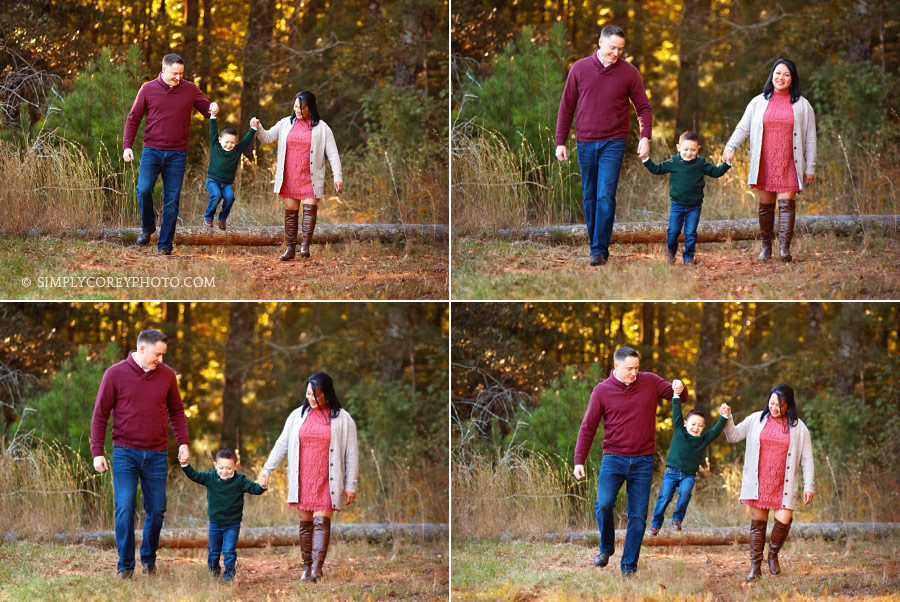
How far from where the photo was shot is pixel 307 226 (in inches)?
410

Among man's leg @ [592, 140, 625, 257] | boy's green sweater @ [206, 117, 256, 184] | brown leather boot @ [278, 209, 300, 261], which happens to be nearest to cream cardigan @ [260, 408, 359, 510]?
brown leather boot @ [278, 209, 300, 261]

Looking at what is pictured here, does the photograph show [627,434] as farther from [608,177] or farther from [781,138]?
[781,138]

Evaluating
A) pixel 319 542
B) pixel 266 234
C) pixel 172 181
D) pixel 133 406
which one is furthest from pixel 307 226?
pixel 319 542

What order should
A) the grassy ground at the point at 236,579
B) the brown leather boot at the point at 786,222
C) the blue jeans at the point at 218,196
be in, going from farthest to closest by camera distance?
1. the blue jeans at the point at 218,196
2. the brown leather boot at the point at 786,222
3. the grassy ground at the point at 236,579

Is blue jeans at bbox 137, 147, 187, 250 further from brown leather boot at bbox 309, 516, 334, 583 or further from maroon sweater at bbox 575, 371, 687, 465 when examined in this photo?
maroon sweater at bbox 575, 371, 687, 465

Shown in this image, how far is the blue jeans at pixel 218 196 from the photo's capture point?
10.5 m

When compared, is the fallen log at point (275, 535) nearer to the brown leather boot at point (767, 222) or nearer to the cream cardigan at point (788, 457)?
the cream cardigan at point (788, 457)

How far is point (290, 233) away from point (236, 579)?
3.05 metres

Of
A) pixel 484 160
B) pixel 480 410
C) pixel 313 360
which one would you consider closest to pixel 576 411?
pixel 480 410

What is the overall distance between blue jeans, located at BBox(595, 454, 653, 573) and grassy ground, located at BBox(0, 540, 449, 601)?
6.69ft

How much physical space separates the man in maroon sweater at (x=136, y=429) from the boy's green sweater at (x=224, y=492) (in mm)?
383

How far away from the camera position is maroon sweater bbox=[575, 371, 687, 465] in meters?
8.95

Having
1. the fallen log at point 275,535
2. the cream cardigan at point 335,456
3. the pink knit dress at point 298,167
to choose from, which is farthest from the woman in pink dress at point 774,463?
the pink knit dress at point 298,167

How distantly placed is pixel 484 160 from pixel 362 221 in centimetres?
149
